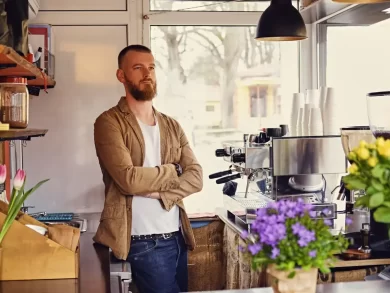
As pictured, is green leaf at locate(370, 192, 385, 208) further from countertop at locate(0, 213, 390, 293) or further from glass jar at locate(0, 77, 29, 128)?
glass jar at locate(0, 77, 29, 128)

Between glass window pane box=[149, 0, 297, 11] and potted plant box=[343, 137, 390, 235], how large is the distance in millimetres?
3381

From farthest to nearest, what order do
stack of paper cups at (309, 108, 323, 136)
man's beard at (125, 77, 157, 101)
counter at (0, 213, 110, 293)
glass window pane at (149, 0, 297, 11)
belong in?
glass window pane at (149, 0, 297, 11) → stack of paper cups at (309, 108, 323, 136) → man's beard at (125, 77, 157, 101) → counter at (0, 213, 110, 293)

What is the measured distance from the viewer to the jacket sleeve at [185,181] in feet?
10.6

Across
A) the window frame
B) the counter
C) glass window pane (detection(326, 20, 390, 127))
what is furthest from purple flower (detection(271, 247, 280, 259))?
the window frame

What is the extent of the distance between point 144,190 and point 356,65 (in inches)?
86.1

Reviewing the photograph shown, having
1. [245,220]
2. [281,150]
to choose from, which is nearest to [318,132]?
[281,150]

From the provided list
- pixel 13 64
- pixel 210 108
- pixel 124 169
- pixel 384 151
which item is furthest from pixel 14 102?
pixel 210 108

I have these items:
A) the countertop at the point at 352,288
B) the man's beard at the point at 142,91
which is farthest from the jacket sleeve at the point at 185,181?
the countertop at the point at 352,288

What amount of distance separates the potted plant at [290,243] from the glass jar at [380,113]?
2.90ft

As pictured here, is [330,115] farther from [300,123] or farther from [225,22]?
[225,22]

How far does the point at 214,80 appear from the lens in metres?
4.81

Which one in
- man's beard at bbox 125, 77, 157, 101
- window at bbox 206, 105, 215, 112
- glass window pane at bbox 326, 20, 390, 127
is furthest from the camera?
window at bbox 206, 105, 215, 112

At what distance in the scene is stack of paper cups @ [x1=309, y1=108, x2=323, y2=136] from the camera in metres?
3.48

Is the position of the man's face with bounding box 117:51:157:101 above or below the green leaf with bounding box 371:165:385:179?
above
